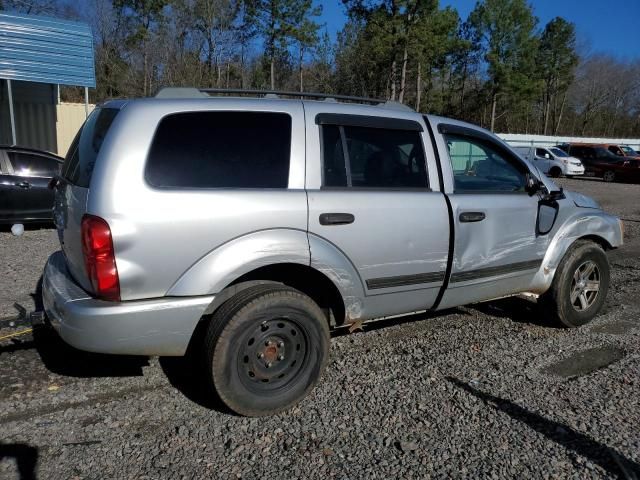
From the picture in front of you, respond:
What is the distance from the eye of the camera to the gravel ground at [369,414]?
9.24 feet

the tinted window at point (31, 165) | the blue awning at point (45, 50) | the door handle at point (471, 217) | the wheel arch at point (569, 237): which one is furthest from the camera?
the blue awning at point (45, 50)

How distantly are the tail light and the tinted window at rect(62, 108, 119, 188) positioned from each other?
0.30m

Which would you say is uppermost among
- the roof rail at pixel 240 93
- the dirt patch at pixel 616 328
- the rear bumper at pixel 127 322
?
the roof rail at pixel 240 93

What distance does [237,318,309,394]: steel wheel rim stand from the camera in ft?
10.5

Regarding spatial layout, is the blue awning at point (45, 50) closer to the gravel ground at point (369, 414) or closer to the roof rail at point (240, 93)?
the gravel ground at point (369, 414)

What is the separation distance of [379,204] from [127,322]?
67.6 inches

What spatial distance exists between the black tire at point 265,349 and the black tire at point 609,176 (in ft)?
91.0

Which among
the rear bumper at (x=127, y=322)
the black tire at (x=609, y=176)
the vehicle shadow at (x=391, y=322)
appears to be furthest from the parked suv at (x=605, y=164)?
the rear bumper at (x=127, y=322)

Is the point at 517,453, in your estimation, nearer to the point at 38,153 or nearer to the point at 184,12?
the point at 38,153

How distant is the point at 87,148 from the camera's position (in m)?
3.29

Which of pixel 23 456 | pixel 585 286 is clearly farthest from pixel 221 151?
pixel 585 286

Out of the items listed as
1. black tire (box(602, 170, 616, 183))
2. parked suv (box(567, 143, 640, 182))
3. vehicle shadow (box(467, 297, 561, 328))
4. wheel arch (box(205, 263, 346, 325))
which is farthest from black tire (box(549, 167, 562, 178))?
wheel arch (box(205, 263, 346, 325))

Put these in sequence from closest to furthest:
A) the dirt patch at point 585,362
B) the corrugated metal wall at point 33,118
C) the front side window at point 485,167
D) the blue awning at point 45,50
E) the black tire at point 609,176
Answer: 1. the dirt patch at point 585,362
2. the front side window at point 485,167
3. the blue awning at point 45,50
4. the corrugated metal wall at point 33,118
5. the black tire at point 609,176

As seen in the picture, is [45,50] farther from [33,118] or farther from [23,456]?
[23,456]
